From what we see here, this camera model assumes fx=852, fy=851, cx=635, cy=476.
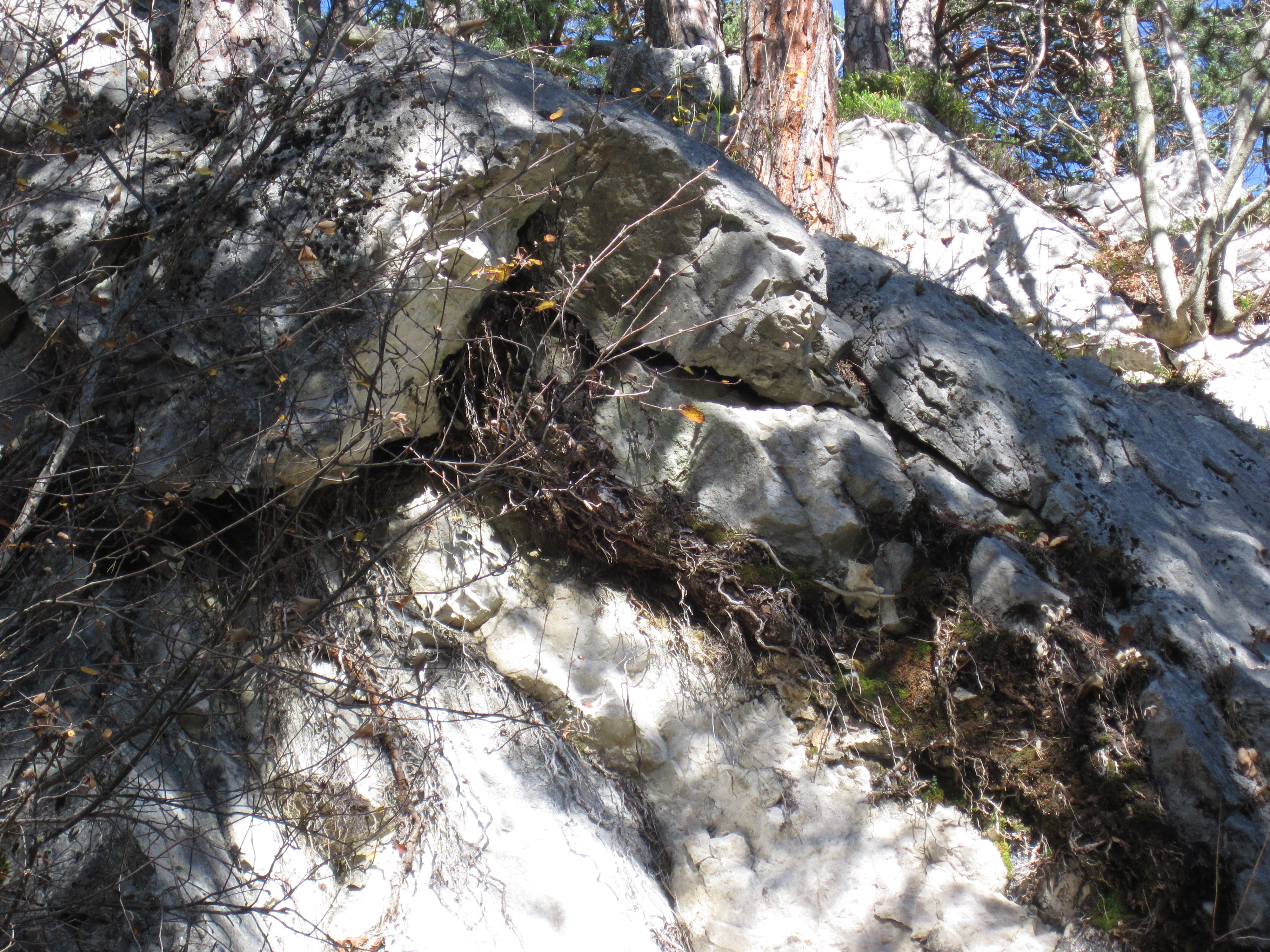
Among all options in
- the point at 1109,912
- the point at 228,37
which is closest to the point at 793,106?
the point at 228,37

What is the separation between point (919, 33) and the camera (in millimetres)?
9945

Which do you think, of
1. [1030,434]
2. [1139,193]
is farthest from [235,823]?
[1139,193]

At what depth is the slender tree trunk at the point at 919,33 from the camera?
9805mm

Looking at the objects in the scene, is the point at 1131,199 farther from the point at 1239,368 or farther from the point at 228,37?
the point at 228,37

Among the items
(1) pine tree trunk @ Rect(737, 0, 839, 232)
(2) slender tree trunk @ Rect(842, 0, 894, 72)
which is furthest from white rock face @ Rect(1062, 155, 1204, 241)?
(1) pine tree trunk @ Rect(737, 0, 839, 232)

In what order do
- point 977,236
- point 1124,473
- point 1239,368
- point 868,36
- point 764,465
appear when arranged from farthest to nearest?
point 868,36 → point 977,236 → point 1239,368 → point 1124,473 → point 764,465

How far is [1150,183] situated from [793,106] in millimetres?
2751

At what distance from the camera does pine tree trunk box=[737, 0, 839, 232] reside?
583cm

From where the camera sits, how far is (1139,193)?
26.5ft

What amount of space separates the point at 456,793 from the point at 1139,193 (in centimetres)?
822

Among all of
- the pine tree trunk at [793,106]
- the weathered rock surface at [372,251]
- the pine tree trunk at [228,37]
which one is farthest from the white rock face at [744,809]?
the pine tree trunk at [793,106]

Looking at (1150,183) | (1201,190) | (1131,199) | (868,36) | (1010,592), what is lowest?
(1010,592)

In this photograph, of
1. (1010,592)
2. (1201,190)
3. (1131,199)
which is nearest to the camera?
(1010,592)

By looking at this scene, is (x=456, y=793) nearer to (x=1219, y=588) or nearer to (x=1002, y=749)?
(x=1002, y=749)
